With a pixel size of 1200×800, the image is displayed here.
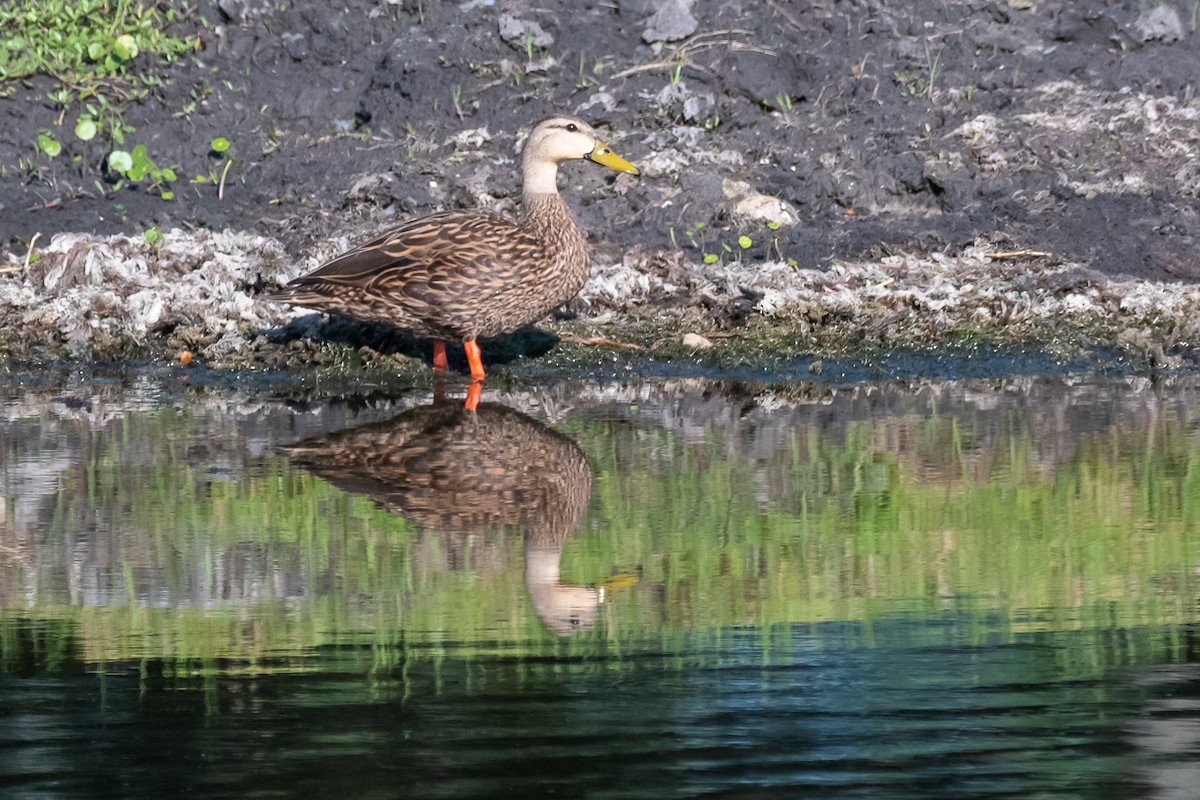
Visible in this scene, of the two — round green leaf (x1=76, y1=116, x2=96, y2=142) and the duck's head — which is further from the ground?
round green leaf (x1=76, y1=116, x2=96, y2=142)

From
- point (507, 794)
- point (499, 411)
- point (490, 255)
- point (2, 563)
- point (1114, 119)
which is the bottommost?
point (507, 794)

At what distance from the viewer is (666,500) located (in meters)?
6.49

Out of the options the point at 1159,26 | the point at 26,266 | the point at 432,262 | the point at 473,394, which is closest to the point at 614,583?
A: the point at 473,394

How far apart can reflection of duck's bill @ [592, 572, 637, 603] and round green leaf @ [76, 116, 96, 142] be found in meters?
7.80

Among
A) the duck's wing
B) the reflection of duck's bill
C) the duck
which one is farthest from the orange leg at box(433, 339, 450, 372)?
the reflection of duck's bill

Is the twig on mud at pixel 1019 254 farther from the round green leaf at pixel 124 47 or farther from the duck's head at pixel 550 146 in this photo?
the round green leaf at pixel 124 47

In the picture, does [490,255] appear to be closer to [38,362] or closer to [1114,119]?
[38,362]

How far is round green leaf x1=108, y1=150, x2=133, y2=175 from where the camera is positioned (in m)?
11.8

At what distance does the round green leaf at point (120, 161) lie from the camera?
1180 centimetres

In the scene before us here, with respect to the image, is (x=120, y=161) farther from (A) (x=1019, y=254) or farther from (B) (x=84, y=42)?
(A) (x=1019, y=254)

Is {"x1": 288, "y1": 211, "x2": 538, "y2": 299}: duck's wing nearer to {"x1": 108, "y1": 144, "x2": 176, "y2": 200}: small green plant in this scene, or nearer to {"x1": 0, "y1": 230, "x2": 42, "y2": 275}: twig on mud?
{"x1": 0, "y1": 230, "x2": 42, "y2": 275}: twig on mud

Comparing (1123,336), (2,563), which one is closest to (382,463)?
(2,563)

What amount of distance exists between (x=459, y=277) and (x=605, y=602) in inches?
168

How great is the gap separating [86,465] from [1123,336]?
544 centimetres
